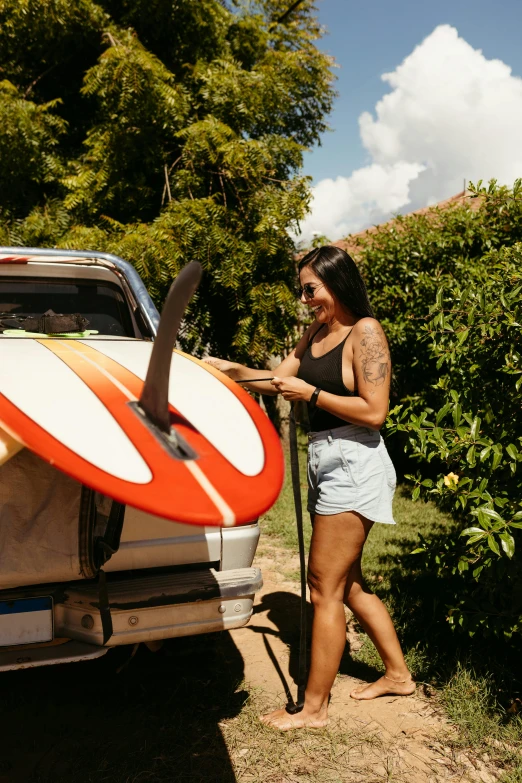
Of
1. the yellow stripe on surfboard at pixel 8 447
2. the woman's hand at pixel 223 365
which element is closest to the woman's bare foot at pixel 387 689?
the woman's hand at pixel 223 365

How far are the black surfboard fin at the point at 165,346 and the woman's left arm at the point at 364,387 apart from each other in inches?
29.6

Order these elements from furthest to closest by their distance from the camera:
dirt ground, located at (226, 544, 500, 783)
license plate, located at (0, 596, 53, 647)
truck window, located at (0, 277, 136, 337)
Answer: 1. truck window, located at (0, 277, 136, 337)
2. dirt ground, located at (226, 544, 500, 783)
3. license plate, located at (0, 596, 53, 647)

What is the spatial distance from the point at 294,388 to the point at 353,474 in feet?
1.45

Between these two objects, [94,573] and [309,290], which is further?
[309,290]

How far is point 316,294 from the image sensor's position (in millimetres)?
2770

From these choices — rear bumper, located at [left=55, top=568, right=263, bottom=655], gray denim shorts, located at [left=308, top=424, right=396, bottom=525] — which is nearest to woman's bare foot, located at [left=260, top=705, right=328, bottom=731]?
rear bumper, located at [left=55, top=568, right=263, bottom=655]

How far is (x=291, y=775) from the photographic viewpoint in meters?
2.44

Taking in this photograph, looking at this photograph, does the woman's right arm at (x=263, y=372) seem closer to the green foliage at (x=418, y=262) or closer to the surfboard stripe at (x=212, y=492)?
the surfboard stripe at (x=212, y=492)

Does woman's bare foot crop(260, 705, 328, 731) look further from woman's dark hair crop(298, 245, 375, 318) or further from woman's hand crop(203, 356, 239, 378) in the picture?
woman's dark hair crop(298, 245, 375, 318)

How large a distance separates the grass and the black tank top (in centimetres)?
100

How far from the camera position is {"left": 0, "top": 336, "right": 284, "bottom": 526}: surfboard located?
177 cm

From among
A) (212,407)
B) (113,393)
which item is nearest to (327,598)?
(212,407)

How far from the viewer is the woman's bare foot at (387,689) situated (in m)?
2.93

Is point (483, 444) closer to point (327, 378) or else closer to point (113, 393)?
point (327, 378)
